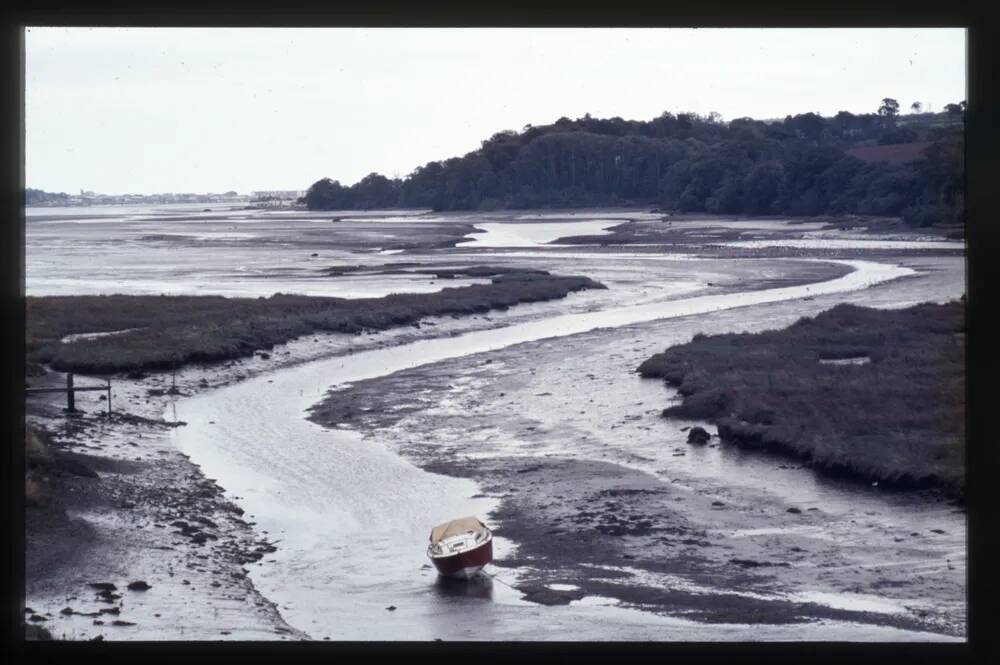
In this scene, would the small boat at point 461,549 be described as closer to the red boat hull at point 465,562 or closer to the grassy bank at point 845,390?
the red boat hull at point 465,562

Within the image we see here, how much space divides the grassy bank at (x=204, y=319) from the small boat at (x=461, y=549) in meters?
12.5

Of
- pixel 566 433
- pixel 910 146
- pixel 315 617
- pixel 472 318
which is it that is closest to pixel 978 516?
pixel 315 617

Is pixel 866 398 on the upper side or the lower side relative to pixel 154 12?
lower

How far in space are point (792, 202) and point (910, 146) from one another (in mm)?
20521

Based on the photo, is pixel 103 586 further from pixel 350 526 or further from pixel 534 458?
pixel 534 458

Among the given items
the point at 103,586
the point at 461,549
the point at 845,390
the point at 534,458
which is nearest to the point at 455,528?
the point at 461,549

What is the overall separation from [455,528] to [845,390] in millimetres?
9657

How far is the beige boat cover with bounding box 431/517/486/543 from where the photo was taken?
37.9 feet

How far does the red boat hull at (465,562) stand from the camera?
11.2 meters

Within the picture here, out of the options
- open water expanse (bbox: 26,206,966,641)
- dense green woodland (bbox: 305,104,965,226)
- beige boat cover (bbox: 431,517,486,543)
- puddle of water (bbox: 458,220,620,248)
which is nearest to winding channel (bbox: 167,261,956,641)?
open water expanse (bbox: 26,206,966,641)

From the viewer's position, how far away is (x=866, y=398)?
741 inches

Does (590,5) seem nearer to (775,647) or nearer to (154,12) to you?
(154,12)

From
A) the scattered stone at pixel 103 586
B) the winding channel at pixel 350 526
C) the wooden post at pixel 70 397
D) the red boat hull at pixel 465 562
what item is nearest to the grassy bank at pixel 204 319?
the winding channel at pixel 350 526

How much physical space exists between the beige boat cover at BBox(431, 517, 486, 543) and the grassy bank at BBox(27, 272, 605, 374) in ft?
40.5
